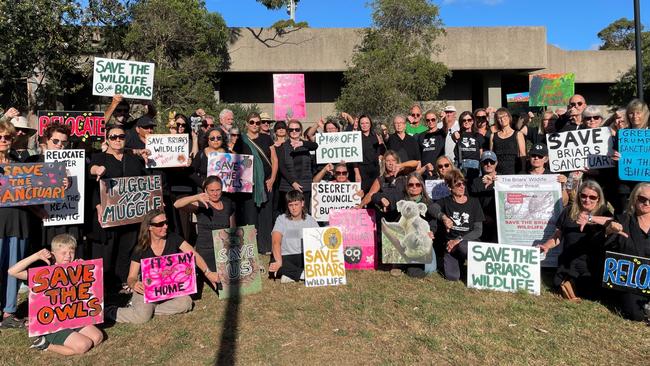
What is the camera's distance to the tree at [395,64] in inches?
944

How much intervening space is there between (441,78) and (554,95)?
7.01 m

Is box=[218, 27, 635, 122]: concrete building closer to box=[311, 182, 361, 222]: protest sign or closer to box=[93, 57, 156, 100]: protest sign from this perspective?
box=[93, 57, 156, 100]: protest sign

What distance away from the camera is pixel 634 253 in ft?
16.7

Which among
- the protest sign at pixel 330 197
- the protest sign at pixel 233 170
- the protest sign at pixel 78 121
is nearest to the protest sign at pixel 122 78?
the protest sign at pixel 78 121

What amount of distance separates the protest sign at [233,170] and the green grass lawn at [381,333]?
75.3 inches

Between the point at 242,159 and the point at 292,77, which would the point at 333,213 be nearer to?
the point at 242,159

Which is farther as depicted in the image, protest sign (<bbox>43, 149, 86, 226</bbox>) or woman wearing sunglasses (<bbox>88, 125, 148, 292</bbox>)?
woman wearing sunglasses (<bbox>88, 125, 148, 292</bbox>)

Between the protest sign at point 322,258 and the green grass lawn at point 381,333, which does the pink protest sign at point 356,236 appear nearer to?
the protest sign at point 322,258

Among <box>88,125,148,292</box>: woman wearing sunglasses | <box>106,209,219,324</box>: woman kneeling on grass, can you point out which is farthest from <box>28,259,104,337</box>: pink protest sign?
<box>88,125,148,292</box>: woman wearing sunglasses

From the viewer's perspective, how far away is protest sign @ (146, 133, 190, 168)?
7047 mm

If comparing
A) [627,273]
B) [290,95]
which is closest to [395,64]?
[290,95]

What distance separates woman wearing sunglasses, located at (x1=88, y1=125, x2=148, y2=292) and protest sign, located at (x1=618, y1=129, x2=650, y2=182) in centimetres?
651

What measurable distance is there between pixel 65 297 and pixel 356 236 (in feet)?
13.1

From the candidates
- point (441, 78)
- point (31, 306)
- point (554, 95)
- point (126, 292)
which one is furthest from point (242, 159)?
point (554, 95)
